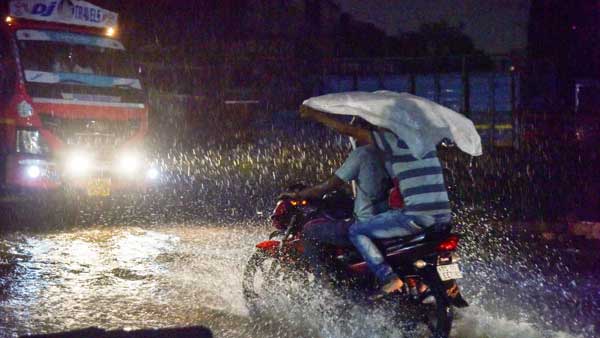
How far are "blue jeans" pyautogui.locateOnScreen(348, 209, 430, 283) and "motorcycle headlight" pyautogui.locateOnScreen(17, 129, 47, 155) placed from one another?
757 cm

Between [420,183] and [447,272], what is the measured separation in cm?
61

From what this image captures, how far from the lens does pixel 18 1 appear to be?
467 inches

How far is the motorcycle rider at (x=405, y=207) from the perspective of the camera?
183 inches

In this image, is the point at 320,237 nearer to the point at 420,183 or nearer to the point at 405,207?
the point at 405,207

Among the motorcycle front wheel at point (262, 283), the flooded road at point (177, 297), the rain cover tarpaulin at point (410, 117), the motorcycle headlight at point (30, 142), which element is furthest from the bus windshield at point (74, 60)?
the rain cover tarpaulin at point (410, 117)

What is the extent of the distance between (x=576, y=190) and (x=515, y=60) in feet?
25.3

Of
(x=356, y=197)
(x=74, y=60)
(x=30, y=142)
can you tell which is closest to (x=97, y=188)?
(x=30, y=142)

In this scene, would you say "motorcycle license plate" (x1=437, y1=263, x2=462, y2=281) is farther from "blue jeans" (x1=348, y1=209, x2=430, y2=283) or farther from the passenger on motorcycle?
the passenger on motorcycle

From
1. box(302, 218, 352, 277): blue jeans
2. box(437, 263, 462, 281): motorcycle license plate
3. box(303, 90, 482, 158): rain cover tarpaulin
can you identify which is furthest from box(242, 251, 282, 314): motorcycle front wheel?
box(437, 263, 462, 281): motorcycle license plate

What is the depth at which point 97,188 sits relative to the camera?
10875mm

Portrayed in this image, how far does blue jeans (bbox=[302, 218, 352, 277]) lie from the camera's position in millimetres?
5082

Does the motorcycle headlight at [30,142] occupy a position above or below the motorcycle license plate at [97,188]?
above

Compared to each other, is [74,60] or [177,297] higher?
[74,60]

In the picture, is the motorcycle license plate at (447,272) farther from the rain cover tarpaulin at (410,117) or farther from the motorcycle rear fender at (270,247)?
the motorcycle rear fender at (270,247)
